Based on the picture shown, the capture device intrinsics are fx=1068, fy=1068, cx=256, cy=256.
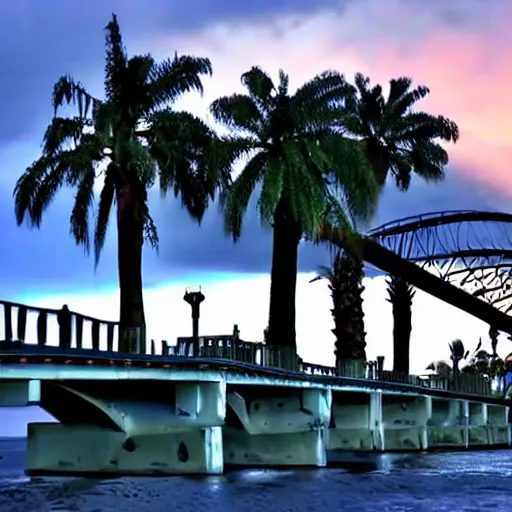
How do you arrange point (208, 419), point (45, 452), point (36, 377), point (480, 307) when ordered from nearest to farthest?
1. point (36, 377)
2. point (208, 419)
3. point (45, 452)
4. point (480, 307)

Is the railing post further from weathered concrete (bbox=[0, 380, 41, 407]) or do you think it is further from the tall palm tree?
the tall palm tree

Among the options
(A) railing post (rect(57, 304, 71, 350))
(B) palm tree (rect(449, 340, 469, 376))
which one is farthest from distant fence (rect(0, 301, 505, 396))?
(B) palm tree (rect(449, 340, 469, 376))

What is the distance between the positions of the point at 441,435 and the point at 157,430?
1090 inches

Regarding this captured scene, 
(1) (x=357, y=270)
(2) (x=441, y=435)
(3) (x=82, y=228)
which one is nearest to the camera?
(3) (x=82, y=228)

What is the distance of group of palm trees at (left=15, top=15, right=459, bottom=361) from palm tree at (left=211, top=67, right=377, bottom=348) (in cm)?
4

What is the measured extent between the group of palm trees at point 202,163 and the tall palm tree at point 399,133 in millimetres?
8649

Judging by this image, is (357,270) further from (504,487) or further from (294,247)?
(504,487)

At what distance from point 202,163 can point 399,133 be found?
16.2m

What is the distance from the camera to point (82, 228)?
37.2m

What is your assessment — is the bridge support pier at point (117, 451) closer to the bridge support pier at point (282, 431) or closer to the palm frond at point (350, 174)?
the bridge support pier at point (282, 431)

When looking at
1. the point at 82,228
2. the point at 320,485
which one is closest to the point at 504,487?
the point at 320,485

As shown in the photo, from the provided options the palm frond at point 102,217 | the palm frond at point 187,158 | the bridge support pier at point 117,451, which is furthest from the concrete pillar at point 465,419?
the bridge support pier at point 117,451

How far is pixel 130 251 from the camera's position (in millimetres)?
34500

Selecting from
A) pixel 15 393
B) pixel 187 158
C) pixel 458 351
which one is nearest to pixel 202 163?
pixel 187 158
